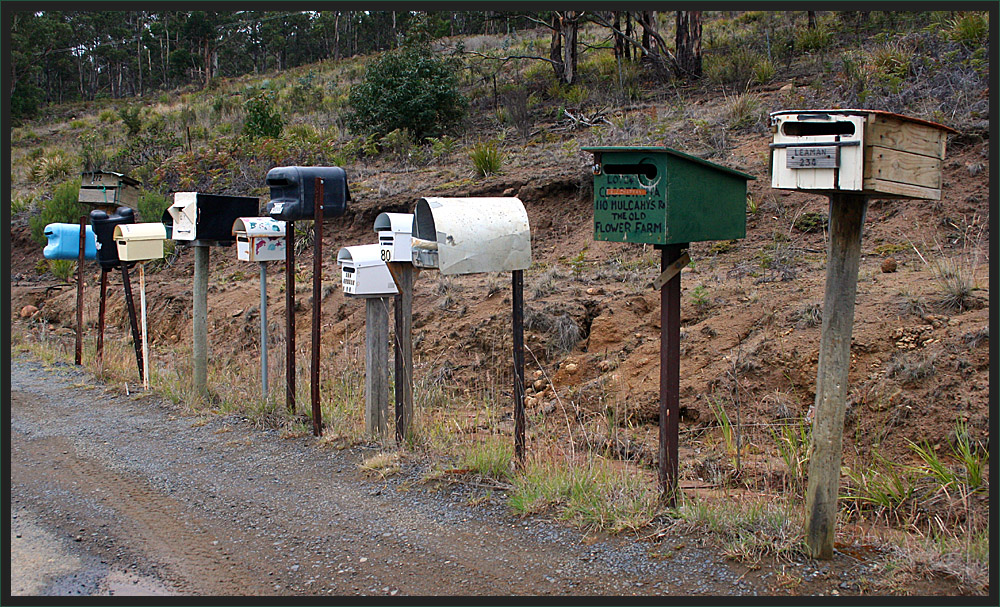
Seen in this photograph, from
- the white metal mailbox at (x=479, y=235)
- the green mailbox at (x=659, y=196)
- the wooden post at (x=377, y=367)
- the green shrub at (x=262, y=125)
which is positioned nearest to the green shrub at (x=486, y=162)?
the wooden post at (x=377, y=367)

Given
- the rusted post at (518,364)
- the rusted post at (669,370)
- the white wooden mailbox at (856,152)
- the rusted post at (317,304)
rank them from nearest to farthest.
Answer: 1. the white wooden mailbox at (856,152)
2. the rusted post at (669,370)
3. the rusted post at (518,364)
4. the rusted post at (317,304)

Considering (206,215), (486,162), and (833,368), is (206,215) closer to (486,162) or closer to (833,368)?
A: (486,162)

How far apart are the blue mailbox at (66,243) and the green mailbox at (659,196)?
7.45m

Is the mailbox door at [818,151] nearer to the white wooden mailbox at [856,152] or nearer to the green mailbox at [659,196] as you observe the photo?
the white wooden mailbox at [856,152]

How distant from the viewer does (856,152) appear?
10.2ft

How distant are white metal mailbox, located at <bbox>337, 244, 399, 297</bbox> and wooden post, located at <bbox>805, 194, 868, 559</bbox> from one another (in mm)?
2978

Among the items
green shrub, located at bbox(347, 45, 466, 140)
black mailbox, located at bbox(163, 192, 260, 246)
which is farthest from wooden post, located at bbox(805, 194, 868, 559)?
green shrub, located at bbox(347, 45, 466, 140)

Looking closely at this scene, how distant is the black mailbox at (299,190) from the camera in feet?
19.3

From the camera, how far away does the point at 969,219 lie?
291 inches

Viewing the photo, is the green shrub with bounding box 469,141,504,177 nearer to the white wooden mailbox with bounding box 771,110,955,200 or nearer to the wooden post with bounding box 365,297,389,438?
the wooden post with bounding box 365,297,389,438

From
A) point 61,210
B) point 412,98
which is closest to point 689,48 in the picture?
point 412,98

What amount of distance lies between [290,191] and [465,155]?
26.6 feet

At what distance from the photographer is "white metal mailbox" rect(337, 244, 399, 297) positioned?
18.2 ft

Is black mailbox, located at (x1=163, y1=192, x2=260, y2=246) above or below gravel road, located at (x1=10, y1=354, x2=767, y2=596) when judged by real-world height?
above
